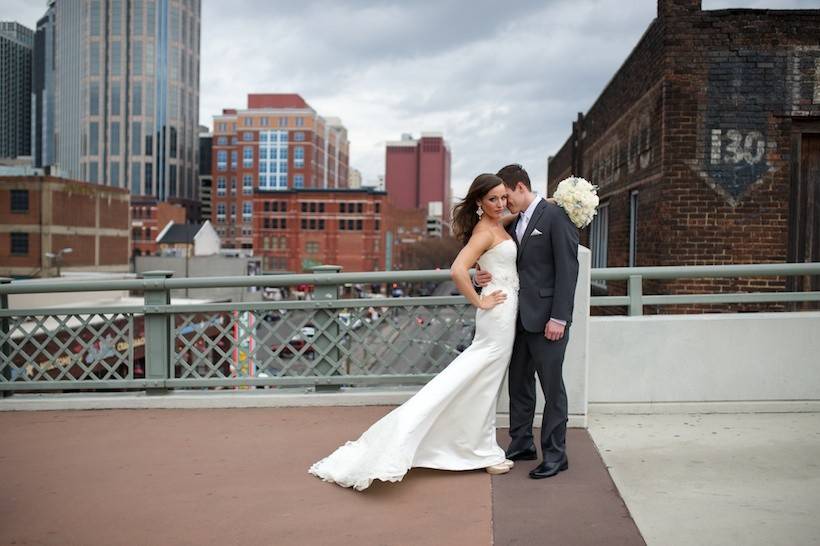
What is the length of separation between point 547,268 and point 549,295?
19 cm

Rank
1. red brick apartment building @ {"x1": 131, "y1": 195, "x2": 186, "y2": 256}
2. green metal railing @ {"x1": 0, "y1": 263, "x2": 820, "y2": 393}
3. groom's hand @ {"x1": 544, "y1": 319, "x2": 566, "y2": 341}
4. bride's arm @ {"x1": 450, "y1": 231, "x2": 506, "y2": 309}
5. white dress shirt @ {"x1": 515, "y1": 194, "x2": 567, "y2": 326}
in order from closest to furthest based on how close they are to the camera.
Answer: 1. groom's hand @ {"x1": 544, "y1": 319, "x2": 566, "y2": 341}
2. bride's arm @ {"x1": 450, "y1": 231, "x2": 506, "y2": 309}
3. white dress shirt @ {"x1": 515, "y1": 194, "x2": 567, "y2": 326}
4. green metal railing @ {"x1": 0, "y1": 263, "x2": 820, "y2": 393}
5. red brick apartment building @ {"x1": 131, "y1": 195, "x2": 186, "y2": 256}

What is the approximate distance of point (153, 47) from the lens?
177500mm

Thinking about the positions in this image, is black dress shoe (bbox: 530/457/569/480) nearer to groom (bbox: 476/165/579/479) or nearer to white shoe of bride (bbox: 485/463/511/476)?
groom (bbox: 476/165/579/479)

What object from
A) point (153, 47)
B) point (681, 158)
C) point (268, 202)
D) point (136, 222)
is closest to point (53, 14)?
point (153, 47)

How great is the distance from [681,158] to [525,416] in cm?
634

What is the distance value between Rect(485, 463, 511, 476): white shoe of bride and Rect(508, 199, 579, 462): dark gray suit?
278 mm

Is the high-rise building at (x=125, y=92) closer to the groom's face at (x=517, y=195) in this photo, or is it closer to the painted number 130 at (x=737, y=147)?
the painted number 130 at (x=737, y=147)

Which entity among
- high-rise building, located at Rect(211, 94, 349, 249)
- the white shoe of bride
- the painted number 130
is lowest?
the white shoe of bride

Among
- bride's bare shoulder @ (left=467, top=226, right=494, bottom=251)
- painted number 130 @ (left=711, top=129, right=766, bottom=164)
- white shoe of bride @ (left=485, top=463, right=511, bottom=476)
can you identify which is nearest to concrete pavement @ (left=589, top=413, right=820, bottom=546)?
white shoe of bride @ (left=485, top=463, right=511, bottom=476)

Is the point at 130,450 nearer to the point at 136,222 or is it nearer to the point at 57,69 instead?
the point at 136,222

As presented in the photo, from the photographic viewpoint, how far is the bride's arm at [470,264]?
4938 mm

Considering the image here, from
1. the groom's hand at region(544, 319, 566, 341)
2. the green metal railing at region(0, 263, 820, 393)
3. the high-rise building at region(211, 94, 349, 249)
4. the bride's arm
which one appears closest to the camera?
the groom's hand at region(544, 319, 566, 341)

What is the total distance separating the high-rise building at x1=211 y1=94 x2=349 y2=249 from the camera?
152 meters

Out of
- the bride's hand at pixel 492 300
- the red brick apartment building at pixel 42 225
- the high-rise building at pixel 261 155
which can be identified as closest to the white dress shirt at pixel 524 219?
the bride's hand at pixel 492 300
